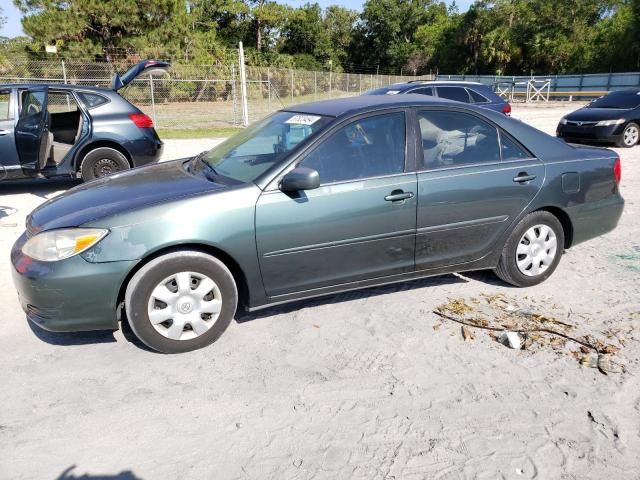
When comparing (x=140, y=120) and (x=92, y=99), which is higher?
(x=92, y=99)

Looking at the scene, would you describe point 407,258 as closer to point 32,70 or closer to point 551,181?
point 551,181

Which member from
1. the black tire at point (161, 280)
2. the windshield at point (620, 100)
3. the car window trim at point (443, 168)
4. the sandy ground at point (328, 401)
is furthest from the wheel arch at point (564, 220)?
the windshield at point (620, 100)

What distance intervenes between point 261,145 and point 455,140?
4.94 ft

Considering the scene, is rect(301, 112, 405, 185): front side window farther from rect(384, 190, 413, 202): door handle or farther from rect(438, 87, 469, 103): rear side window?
rect(438, 87, 469, 103): rear side window

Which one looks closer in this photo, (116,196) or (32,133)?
(116,196)

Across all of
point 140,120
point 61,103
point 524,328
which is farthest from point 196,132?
point 524,328

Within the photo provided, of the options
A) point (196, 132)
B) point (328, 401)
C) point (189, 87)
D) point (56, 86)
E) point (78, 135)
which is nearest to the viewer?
point (328, 401)

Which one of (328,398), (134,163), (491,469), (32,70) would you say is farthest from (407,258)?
(32,70)

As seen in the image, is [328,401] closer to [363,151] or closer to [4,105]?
[363,151]

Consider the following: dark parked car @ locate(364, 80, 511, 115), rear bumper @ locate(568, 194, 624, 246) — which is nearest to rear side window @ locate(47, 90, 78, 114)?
dark parked car @ locate(364, 80, 511, 115)

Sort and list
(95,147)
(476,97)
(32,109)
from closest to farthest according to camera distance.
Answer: (32,109), (95,147), (476,97)

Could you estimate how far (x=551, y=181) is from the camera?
14.2 ft

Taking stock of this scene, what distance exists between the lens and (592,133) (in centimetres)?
1258

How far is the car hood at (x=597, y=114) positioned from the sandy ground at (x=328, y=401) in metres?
9.90
